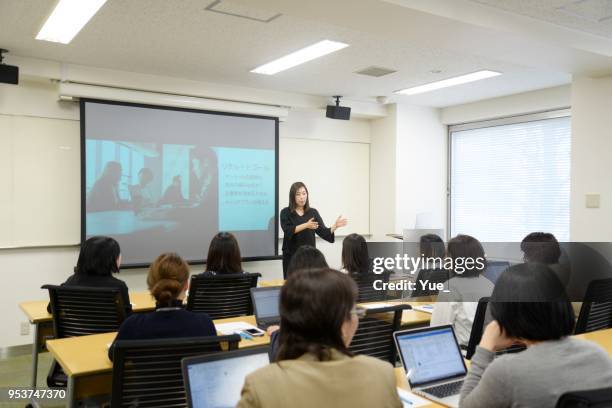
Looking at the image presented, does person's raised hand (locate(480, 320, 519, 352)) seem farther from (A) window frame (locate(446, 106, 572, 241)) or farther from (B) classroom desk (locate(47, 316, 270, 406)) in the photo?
(A) window frame (locate(446, 106, 572, 241))

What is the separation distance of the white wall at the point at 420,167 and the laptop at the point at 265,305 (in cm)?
420

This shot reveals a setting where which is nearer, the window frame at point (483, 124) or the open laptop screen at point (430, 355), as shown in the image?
the open laptop screen at point (430, 355)

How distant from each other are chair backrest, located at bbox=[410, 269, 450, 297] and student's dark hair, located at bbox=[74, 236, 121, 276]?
88.1 inches

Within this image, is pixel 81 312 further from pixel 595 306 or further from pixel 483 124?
pixel 483 124

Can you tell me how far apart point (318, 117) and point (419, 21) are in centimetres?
372

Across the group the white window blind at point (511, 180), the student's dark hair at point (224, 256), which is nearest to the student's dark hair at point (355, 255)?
the student's dark hair at point (224, 256)

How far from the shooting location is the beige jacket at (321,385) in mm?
1247

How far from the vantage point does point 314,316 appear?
1373 mm

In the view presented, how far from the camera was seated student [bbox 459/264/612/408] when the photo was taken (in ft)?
5.25

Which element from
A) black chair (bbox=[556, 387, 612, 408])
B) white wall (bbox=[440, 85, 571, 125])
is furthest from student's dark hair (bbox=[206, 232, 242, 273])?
white wall (bbox=[440, 85, 571, 125])

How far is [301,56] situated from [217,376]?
12.4 ft

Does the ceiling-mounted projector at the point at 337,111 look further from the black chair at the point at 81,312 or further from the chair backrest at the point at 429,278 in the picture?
the black chair at the point at 81,312

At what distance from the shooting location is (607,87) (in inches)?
193

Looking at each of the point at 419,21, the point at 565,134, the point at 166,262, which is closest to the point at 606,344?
the point at 419,21
